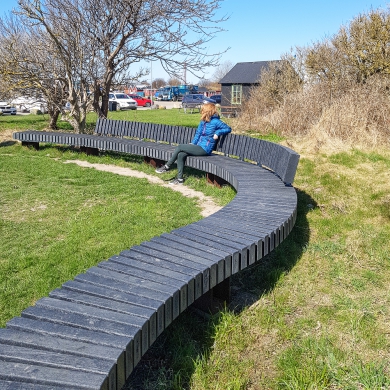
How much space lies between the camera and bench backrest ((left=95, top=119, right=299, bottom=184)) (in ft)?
18.6

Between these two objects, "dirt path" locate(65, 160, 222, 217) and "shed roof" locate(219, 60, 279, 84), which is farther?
"shed roof" locate(219, 60, 279, 84)

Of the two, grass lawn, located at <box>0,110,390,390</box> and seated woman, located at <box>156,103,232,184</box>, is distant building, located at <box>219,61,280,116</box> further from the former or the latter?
grass lawn, located at <box>0,110,390,390</box>

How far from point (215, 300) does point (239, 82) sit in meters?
23.8

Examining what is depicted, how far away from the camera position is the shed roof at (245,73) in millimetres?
25781

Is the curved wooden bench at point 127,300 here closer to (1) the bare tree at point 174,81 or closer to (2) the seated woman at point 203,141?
(2) the seated woman at point 203,141

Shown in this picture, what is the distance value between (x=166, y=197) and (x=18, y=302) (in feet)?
11.3

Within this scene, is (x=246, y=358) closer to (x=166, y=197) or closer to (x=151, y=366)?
(x=151, y=366)

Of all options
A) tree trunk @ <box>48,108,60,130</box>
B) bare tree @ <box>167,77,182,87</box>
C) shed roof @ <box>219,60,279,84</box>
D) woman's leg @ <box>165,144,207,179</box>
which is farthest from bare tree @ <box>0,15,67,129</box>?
shed roof @ <box>219,60,279,84</box>

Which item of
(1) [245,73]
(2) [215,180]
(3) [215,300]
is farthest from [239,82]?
(3) [215,300]

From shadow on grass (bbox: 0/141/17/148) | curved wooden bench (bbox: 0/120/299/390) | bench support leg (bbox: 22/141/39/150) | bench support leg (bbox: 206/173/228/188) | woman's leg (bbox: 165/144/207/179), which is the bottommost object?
shadow on grass (bbox: 0/141/17/148)

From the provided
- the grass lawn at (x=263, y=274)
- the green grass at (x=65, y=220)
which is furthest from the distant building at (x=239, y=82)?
the grass lawn at (x=263, y=274)

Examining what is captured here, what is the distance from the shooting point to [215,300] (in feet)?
11.8

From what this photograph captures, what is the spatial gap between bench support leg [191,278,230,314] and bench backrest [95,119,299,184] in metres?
2.44

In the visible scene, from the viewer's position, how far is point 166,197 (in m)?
6.75
